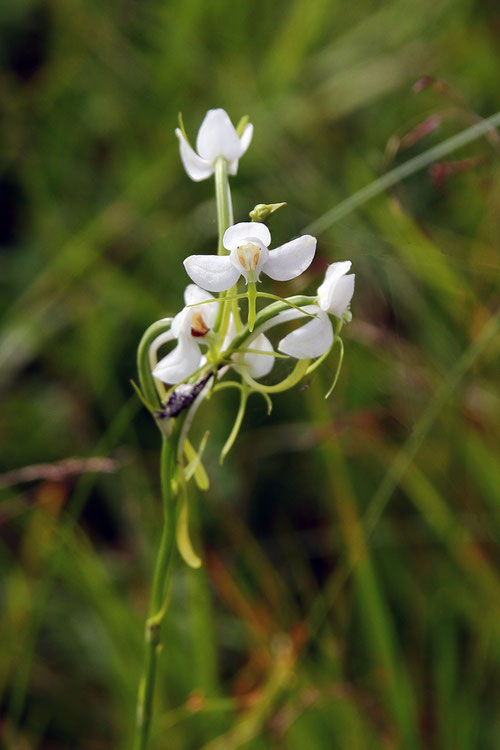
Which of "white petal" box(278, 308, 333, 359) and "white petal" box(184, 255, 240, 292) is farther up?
"white petal" box(184, 255, 240, 292)

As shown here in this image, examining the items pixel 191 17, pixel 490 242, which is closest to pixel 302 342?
pixel 490 242

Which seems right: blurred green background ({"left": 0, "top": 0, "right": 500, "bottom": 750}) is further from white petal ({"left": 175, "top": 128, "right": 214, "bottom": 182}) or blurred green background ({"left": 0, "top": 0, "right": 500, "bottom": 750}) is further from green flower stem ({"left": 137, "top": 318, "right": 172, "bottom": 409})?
white petal ({"left": 175, "top": 128, "right": 214, "bottom": 182})

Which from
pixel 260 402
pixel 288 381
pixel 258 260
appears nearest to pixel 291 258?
pixel 258 260

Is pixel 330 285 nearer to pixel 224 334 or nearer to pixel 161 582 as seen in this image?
pixel 224 334

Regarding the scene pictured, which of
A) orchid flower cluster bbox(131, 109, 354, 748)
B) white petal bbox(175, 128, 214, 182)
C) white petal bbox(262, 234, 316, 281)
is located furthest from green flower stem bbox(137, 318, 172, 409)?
white petal bbox(175, 128, 214, 182)

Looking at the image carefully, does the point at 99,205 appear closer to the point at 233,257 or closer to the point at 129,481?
the point at 129,481
